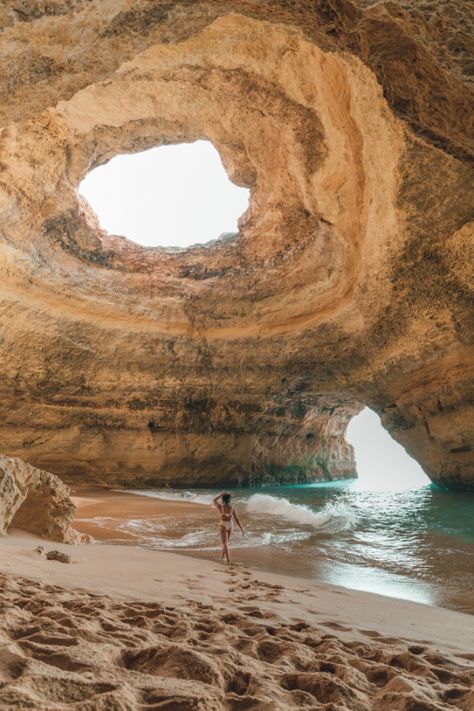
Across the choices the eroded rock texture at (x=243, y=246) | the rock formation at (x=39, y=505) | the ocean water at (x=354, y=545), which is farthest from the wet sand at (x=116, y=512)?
the eroded rock texture at (x=243, y=246)

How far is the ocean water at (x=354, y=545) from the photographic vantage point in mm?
4074

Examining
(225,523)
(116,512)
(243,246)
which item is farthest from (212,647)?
(243,246)

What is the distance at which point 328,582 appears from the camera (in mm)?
3939

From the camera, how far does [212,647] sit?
1807 millimetres

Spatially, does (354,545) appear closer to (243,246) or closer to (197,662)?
(197,662)

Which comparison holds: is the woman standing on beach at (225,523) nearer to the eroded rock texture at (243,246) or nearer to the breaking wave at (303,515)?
the breaking wave at (303,515)

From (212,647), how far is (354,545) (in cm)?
447

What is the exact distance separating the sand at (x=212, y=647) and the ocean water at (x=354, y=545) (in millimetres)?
902

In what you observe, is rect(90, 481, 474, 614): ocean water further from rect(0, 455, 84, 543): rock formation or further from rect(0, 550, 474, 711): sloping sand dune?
rect(0, 550, 474, 711): sloping sand dune

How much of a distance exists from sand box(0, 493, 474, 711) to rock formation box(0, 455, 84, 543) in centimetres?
140

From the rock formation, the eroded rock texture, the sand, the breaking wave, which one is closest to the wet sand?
the rock formation

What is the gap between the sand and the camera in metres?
1.33

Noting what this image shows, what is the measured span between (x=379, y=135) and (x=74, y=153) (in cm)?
696

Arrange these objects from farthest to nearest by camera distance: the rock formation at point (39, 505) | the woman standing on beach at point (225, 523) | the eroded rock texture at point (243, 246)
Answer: the woman standing on beach at point (225, 523) < the rock formation at point (39, 505) < the eroded rock texture at point (243, 246)
